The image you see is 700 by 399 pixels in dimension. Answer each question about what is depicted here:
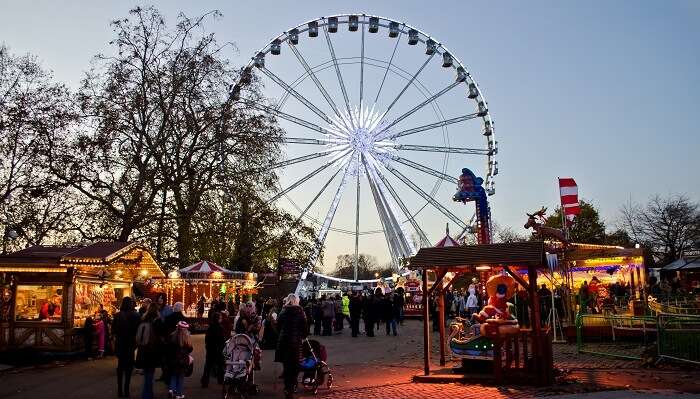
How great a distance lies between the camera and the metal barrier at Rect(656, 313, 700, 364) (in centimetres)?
1080

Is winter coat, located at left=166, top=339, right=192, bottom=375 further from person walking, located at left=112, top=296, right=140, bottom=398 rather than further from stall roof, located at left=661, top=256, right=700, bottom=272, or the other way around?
stall roof, located at left=661, top=256, right=700, bottom=272

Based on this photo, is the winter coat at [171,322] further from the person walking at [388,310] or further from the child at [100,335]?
the person walking at [388,310]

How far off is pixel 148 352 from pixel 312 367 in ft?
8.08

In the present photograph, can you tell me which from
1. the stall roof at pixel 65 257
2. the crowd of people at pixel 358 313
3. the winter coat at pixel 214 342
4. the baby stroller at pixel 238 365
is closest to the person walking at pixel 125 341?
the winter coat at pixel 214 342

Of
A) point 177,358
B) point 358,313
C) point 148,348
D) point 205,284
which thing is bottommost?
point 177,358

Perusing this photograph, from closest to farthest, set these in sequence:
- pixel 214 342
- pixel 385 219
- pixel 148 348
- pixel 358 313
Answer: pixel 148 348 < pixel 214 342 < pixel 358 313 < pixel 385 219

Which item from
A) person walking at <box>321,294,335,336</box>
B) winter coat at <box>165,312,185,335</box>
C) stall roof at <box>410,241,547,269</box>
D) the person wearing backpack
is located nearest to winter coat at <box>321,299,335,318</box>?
person walking at <box>321,294,335,336</box>

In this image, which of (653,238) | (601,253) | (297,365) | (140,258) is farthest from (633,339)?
(653,238)

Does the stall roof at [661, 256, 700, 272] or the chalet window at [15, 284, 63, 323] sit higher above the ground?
the stall roof at [661, 256, 700, 272]

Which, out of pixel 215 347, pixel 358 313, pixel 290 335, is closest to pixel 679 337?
pixel 290 335

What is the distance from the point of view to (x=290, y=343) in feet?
28.5

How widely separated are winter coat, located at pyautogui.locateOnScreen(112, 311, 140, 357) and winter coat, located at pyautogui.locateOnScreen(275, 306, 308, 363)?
2.68 m

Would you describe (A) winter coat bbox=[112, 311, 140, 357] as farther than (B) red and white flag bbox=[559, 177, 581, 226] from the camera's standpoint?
No

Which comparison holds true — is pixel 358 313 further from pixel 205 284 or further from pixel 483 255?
pixel 483 255
